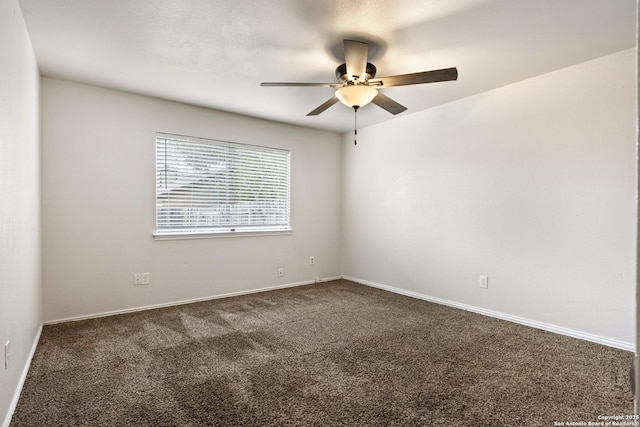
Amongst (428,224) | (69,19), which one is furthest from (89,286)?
(428,224)

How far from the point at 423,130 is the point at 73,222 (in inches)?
153

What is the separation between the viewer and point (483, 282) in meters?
3.59

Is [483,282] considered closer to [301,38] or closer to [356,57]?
[356,57]

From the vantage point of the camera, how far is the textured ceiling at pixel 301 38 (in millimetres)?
2117

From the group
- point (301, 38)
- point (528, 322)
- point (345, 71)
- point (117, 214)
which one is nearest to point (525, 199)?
point (528, 322)

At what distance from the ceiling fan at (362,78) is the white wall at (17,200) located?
1496mm

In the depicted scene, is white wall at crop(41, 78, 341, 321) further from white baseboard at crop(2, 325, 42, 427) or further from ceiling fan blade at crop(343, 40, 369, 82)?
ceiling fan blade at crop(343, 40, 369, 82)

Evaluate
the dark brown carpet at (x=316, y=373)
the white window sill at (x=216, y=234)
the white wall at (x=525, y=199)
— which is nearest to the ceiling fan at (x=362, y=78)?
the white wall at (x=525, y=199)

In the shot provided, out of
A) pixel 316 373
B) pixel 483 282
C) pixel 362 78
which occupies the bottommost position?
pixel 316 373

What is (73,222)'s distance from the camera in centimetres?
332

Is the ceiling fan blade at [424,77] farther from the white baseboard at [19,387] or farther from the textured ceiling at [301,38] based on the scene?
the white baseboard at [19,387]

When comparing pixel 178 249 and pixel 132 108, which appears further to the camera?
pixel 178 249

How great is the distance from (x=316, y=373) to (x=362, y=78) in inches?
83.9

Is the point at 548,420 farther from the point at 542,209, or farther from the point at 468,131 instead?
the point at 468,131
